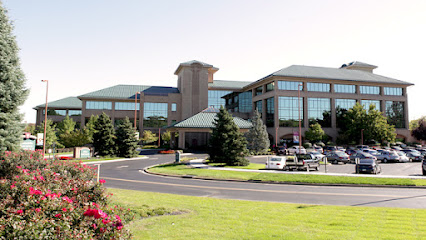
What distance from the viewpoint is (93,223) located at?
496cm

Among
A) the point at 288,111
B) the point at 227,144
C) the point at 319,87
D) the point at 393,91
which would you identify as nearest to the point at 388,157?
the point at 227,144

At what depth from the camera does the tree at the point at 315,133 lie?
63000mm

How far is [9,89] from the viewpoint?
15.3 m

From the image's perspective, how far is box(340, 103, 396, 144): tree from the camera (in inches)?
2522

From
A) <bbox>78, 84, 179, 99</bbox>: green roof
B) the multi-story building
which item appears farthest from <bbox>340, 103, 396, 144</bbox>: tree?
<bbox>78, 84, 179, 99</bbox>: green roof

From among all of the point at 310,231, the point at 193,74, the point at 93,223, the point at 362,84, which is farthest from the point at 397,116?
the point at 93,223

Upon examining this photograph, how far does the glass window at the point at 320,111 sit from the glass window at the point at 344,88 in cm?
399

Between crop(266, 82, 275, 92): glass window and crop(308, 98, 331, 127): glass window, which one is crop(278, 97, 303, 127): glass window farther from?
crop(308, 98, 331, 127): glass window

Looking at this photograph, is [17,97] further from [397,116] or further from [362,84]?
[397,116]

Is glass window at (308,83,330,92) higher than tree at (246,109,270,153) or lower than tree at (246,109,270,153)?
higher

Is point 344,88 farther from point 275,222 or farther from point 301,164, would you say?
point 275,222

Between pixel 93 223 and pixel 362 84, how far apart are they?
80407 millimetres

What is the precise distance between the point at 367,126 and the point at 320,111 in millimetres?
10982

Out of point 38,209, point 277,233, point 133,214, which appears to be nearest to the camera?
point 38,209
